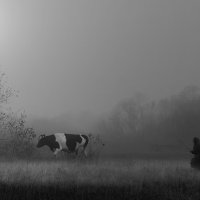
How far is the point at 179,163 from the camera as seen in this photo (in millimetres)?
21703

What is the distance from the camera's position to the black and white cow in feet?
93.4

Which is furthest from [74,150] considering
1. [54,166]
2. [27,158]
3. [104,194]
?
[104,194]

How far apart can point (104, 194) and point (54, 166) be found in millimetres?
5388

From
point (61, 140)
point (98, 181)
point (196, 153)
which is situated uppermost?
point (196, 153)

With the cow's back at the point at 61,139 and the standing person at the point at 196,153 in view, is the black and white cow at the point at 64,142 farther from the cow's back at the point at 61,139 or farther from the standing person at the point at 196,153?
the standing person at the point at 196,153

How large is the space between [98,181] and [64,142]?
1194cm

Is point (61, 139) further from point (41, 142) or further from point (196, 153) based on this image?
point (196, 153)

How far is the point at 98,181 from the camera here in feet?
56.6

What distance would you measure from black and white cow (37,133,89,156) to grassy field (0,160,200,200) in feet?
23.7

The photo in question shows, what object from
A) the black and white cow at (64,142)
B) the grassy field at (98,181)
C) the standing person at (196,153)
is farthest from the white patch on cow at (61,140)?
the standing person at (196,153)

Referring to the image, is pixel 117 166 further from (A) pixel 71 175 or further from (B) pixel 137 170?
(A) pixel 71 175

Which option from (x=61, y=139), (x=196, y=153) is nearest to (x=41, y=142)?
(x=61, y=139)

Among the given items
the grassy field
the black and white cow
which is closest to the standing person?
the grassy field

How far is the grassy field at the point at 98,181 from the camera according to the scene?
1591 centimetres
